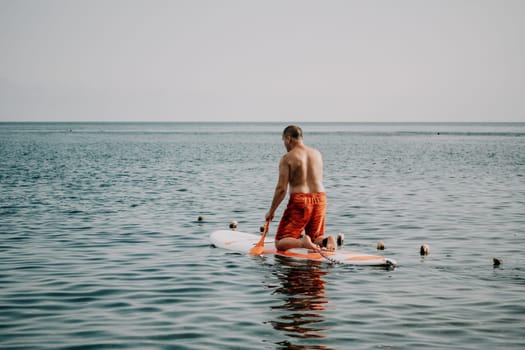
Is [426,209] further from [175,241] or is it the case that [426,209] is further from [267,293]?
[267,293]

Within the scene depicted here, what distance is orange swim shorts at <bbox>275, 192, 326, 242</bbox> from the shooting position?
12797 mm

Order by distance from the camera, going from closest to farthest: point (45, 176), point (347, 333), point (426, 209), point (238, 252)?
point (347, 333)
point (238, 252)
point (426, 209)
point (45, 176)

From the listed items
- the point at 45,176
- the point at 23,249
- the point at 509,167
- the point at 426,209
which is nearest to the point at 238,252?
the point at 23,249

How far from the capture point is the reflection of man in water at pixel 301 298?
8805 mm

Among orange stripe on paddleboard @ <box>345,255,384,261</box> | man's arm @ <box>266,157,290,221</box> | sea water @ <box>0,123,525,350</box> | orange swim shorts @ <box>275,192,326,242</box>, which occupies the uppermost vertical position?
man's arm @ <box>266,157,290,221</box>

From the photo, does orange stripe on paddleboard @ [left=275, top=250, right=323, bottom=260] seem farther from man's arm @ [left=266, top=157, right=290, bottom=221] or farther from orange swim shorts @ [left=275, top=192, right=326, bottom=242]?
man's arm @ [left=266, top=157, right=290, bottom=221]

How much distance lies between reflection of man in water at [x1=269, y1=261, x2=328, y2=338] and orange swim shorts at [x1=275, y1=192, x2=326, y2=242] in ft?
2.05

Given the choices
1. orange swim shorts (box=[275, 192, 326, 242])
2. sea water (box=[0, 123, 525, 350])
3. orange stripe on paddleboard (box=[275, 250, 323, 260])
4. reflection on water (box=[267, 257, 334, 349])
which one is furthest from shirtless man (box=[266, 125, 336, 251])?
sea water (box=[0, 123, 525, 350])

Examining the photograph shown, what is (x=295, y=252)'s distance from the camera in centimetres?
1352

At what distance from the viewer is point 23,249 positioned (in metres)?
14.8

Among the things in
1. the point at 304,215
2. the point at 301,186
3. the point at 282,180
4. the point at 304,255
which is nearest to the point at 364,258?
the point at 304,255

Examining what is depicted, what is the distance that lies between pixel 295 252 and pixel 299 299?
320 centimetres

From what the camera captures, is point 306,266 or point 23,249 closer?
point 306,266

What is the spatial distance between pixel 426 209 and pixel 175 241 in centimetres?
1000
